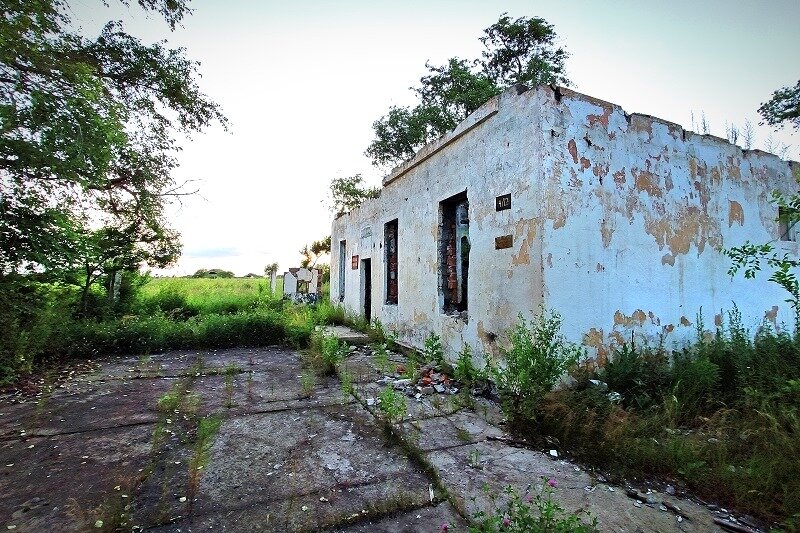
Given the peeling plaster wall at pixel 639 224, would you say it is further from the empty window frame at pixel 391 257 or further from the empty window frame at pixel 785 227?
the empty window frame at pixel 391 257

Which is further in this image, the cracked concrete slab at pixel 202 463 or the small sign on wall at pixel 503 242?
the small sign on wall at pixel 503 242

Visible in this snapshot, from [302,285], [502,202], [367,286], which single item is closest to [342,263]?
[367,286]

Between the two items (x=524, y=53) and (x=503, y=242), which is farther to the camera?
(x=524, y=53)

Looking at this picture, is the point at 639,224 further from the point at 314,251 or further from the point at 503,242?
the point at 314,251

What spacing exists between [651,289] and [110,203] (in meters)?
10.1

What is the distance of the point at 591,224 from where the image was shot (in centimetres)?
398

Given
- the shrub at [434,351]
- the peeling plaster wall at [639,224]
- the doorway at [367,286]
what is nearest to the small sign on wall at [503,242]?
the peeling plaster wall at [639,224]

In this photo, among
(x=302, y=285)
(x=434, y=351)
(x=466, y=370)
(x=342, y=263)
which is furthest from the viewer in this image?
(x=302, y=285)

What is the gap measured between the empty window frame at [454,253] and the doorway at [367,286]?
378 centimetres

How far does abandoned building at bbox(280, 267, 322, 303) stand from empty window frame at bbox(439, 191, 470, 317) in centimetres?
874

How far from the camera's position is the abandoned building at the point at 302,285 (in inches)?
542

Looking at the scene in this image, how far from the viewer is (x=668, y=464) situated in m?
2.69

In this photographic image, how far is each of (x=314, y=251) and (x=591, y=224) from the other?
59.8ft

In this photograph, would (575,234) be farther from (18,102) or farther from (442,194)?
(18,102)
